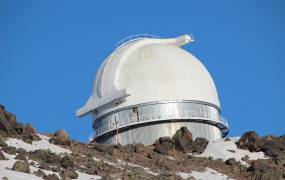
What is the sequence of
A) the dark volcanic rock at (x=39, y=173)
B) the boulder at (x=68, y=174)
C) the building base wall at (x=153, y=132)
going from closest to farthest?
the dark volcanic rock at (x=39, y=173), the boulder at (x=68, y=174), the building base wall at (x=153, y=132)

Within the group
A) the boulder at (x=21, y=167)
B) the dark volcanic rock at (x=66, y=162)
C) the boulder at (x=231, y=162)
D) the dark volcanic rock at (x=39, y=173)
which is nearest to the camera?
the boulder at (x=21, y=167)

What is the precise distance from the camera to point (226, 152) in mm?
49375

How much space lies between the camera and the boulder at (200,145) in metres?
49.9

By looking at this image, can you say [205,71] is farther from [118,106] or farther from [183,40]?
[118,106]

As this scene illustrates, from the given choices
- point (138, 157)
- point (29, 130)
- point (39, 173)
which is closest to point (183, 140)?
point (138, 157)

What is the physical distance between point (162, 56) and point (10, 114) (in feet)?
63.5

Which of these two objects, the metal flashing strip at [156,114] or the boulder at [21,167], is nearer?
the boulder at [21,167]

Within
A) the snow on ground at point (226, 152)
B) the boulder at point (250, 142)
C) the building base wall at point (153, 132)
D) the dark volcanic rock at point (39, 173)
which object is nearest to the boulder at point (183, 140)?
the snow on ground at point (226, 152)

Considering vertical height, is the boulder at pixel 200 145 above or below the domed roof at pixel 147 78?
below

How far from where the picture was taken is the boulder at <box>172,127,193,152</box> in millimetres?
49719

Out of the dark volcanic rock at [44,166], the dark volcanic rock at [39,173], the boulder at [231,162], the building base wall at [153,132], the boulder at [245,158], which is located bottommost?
the dark volcanic rock at [39,173]

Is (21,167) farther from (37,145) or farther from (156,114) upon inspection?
(156,114)

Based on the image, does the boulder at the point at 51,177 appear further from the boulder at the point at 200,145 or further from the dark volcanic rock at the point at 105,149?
the boulder at the point at 200,145

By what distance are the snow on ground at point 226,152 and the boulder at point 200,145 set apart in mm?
237
